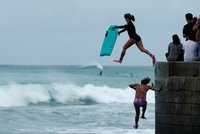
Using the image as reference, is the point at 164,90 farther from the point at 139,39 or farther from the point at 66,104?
the point at 66,104

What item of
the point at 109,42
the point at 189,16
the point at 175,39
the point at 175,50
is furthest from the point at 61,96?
the point at 189,16

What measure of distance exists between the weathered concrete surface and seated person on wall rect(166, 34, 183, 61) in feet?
3.10

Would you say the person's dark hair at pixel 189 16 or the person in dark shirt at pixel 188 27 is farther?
the person's dark hair at pixel 189 16

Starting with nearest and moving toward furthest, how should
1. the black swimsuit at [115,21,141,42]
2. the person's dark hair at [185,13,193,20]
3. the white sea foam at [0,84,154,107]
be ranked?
the black swimsuit at [115,21,141,42]
the person's dark hair at [185,13,193,20]
the white sea foam at [0,84,154,107]

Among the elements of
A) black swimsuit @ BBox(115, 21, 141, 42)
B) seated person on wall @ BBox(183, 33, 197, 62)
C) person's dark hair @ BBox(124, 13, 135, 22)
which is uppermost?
person's dark hair @ BBox(124, 13, 135, 22)

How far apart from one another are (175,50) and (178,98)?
1821mm

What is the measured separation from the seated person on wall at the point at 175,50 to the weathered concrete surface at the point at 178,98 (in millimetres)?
946

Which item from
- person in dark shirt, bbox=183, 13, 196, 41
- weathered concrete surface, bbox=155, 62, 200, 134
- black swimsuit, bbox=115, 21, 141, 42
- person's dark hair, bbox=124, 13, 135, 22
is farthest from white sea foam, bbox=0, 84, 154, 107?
weathered concrete surface, bbox=155, 62, 200, 134

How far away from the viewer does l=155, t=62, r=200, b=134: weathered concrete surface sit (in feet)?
47.2

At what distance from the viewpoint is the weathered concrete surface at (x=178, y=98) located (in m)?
14.4

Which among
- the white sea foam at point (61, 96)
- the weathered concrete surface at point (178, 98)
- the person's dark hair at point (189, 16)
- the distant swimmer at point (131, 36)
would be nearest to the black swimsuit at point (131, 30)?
the distant swimmer at point (131, 36)

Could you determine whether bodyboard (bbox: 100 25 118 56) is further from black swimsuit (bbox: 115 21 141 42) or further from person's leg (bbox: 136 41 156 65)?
person's leg (bbox: 136 41 156 65)

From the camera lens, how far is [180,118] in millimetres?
14641

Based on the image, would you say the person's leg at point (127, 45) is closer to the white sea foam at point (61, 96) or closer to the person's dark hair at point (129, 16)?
the person's dark hair at point (129, 16)
